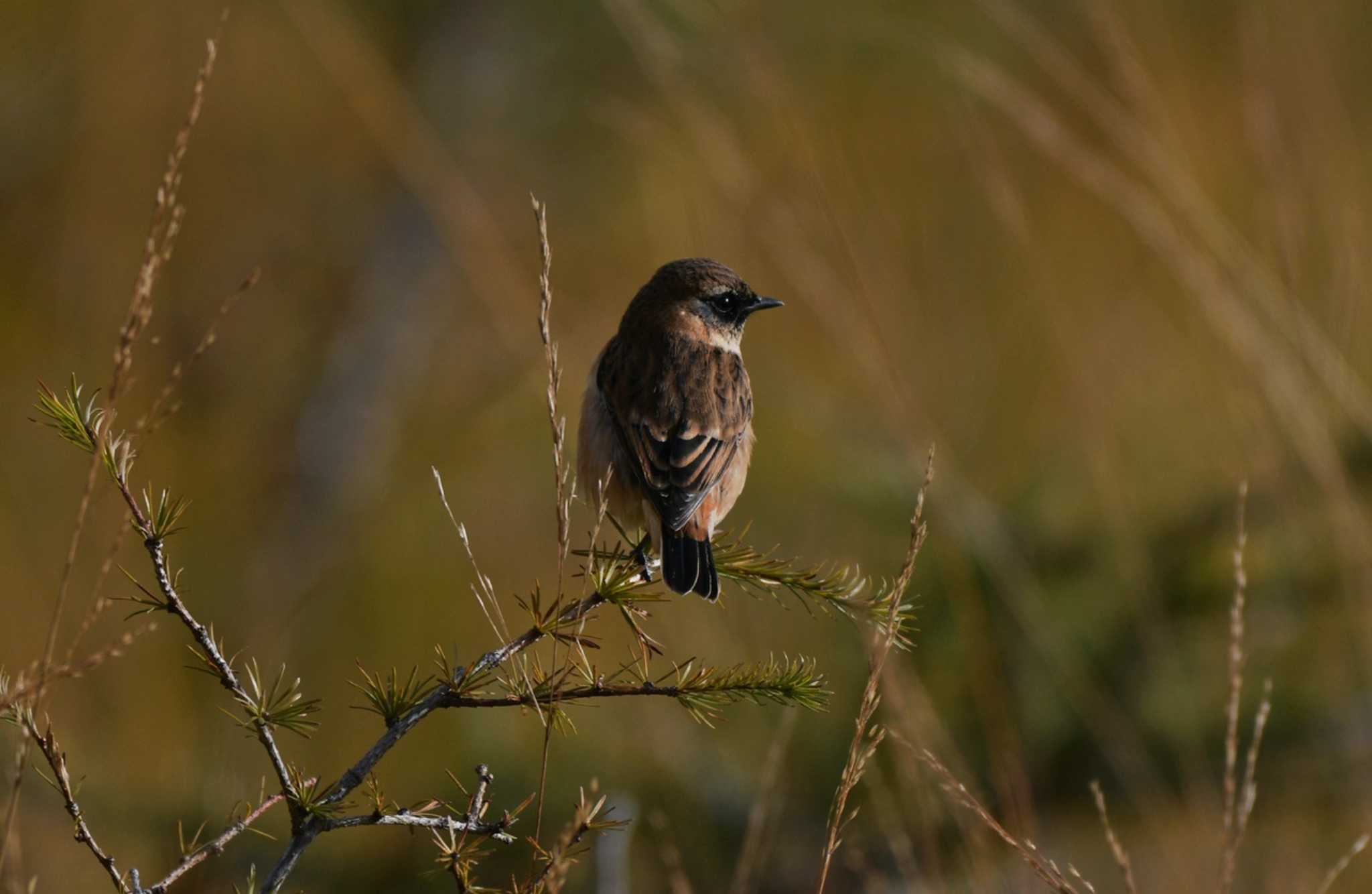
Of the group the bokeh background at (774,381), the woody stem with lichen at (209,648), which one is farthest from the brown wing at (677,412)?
the woody stem with lichen at (209,648)

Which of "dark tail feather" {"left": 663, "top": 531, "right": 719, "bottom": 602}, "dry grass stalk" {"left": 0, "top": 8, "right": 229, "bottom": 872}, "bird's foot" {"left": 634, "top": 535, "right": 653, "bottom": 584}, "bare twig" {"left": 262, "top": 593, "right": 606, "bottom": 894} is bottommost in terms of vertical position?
"bird's foot" {"left": 634, "top": 535, "right": 653, "bottom": 584}

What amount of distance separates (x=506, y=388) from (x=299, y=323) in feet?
6.47

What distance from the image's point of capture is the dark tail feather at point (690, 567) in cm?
237

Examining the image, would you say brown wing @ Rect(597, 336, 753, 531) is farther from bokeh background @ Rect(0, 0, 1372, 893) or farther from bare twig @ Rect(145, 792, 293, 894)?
bare twig @ Rect(145, 792, 293, 894)

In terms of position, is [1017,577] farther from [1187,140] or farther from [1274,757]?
[1187,140]

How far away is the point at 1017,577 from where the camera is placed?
3479 mm

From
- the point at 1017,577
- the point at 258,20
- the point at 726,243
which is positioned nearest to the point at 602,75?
the point at 258,20

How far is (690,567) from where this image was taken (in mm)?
2439

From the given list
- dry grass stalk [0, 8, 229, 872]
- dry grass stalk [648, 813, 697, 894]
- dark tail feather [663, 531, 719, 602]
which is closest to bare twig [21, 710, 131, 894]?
dry grass stalk [0, 8, 229, 872]

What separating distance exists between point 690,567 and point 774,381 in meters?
3.83

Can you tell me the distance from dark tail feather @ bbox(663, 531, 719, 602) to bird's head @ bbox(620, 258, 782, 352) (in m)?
0.93

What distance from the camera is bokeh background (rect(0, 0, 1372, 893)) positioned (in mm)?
3473

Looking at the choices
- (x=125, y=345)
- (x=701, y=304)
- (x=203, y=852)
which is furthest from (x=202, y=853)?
(x=701, y=304)

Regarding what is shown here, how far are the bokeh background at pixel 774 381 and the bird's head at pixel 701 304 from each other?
0.21 m
